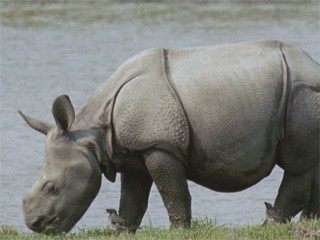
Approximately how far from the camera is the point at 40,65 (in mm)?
26188

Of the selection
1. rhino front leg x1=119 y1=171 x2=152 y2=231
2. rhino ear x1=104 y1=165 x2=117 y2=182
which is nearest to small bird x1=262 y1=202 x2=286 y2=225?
rhino front leg x1=119 y1=171 x2=152 y2=231

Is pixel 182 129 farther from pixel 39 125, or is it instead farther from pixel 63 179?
pixel 39 125

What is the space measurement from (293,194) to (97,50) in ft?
56.5

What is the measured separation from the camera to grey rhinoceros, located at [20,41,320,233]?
11.0 m

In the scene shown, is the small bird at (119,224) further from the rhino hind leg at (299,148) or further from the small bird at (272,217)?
the rhino hind leg at (299,148)

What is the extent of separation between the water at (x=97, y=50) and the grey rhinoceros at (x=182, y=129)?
6.47 feet

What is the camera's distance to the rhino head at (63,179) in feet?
36.2

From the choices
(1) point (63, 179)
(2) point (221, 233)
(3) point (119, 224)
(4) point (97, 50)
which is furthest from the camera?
(4) point (97, 50)

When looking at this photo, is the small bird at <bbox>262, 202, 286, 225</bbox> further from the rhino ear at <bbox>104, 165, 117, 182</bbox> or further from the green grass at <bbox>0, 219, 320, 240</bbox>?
the rhino ear at <bbox>104, 165, 117, 182</bbox>

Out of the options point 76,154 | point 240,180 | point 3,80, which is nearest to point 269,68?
point 240,180

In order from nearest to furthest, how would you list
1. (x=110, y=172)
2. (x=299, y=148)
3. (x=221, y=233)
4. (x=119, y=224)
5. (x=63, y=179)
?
(x=221, y=233) < (x=119, y=224) < (x=63, y=179) < (x=299, y=148) < (x=110, y=172)

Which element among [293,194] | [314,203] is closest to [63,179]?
[293,194]

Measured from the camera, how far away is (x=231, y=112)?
11.0 m

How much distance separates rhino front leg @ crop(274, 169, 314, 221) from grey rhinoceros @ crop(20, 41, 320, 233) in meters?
0.09
